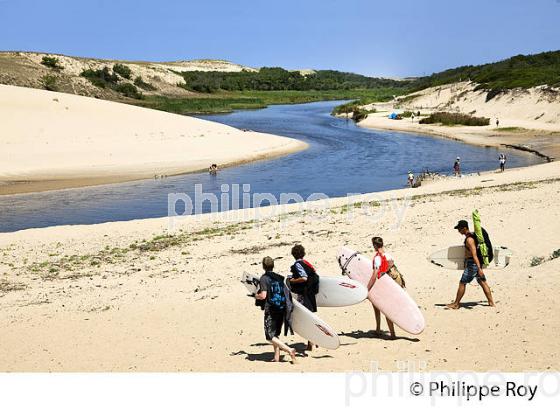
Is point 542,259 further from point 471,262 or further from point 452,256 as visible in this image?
point 471,262

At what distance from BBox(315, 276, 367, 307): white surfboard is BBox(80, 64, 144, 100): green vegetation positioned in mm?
112079

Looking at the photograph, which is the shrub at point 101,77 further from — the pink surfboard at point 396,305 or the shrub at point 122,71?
the pink surfboard at point 396,305

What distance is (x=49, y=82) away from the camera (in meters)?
104

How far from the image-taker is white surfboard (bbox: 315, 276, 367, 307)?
9531 millimetres

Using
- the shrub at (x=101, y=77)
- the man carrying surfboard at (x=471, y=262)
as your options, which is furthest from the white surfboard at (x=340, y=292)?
the shrub at (x=101, y=77)

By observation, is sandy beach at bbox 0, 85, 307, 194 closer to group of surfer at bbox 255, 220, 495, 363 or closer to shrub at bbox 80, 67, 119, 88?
group of surfer at bbox 255, 220, 495, 363

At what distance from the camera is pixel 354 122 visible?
86.4m

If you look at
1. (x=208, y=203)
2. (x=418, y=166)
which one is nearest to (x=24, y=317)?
(x=208, y=203)

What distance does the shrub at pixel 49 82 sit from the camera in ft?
336

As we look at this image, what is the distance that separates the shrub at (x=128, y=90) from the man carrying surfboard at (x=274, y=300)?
113 meters

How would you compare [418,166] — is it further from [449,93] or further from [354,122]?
[449,93]

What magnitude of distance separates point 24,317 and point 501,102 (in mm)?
73822

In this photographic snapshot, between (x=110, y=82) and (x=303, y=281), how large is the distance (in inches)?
4665

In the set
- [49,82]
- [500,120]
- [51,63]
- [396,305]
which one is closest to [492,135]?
[500,120]
